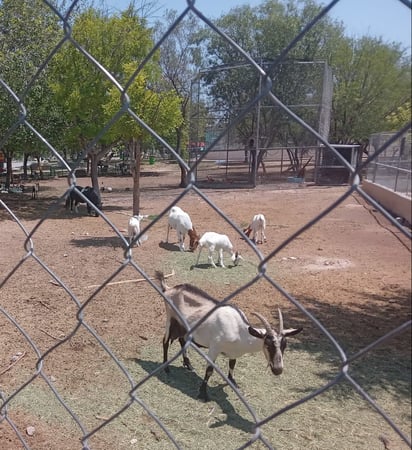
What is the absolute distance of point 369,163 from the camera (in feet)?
2.18

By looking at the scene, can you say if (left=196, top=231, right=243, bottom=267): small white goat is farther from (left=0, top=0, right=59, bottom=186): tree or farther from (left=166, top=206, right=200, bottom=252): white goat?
(left=0, top=0, right=59, bottom=186): tree

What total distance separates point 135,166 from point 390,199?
21.9ft

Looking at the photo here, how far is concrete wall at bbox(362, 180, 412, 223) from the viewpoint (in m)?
0.62

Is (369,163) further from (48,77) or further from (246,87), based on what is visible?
(48,77)

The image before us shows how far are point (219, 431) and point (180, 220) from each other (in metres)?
3.01

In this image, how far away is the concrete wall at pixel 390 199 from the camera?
617 millimetres

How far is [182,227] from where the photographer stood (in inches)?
226

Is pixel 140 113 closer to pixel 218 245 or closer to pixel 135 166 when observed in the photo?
pixel 135 166

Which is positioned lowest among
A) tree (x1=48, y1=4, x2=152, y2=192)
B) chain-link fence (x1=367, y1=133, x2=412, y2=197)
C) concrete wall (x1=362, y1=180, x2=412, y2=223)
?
concrete wall (x1=362, y1=180, x2=412, y2=223)

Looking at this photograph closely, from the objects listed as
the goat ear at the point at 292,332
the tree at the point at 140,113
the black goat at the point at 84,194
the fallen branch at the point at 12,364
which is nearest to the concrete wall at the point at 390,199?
the black goat at the point at 84,194

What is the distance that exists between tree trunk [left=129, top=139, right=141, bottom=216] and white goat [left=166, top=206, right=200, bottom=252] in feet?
3.19

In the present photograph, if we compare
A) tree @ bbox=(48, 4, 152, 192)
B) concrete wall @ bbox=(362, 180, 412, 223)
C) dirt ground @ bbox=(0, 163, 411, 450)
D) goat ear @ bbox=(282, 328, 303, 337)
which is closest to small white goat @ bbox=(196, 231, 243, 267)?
dirt ground @ bbox=(0, 163, 411, 450)

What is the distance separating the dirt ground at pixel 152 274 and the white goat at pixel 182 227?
0.18 m

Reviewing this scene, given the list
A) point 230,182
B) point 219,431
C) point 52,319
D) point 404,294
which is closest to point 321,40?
point 404,294
